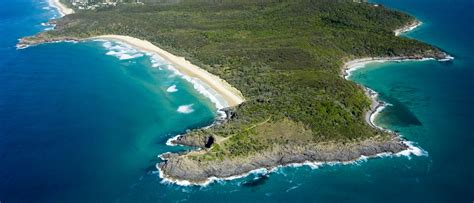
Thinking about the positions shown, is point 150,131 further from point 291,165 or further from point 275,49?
point 275,49

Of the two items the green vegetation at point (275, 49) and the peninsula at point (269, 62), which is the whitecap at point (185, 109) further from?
the green vegetation at point (275, 49)

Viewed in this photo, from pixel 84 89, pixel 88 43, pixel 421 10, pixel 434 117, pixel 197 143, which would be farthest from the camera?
pixel 421 10

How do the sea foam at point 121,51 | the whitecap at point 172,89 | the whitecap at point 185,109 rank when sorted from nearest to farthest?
the whitecap at point 185,109 → the whitecap at point 172,89 → the sea foam at point 121,51

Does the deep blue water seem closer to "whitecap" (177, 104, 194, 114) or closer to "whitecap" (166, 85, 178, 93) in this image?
"whitecap" (177, 104, 194, 114)

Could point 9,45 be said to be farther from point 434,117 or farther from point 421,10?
point 421,10

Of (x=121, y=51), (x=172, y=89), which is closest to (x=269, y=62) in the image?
(x=172, y=89)

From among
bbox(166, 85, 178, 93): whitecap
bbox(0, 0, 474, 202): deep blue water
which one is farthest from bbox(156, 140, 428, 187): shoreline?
bbox(166, 85, 178, 93): whitecap

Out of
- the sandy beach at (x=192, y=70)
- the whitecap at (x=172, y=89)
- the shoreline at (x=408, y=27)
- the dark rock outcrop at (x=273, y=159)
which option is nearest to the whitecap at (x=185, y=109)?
the sandy beach at (x=192, y=70)

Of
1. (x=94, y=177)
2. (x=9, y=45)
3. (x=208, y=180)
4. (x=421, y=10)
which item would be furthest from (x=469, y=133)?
(x=9, y=45)
